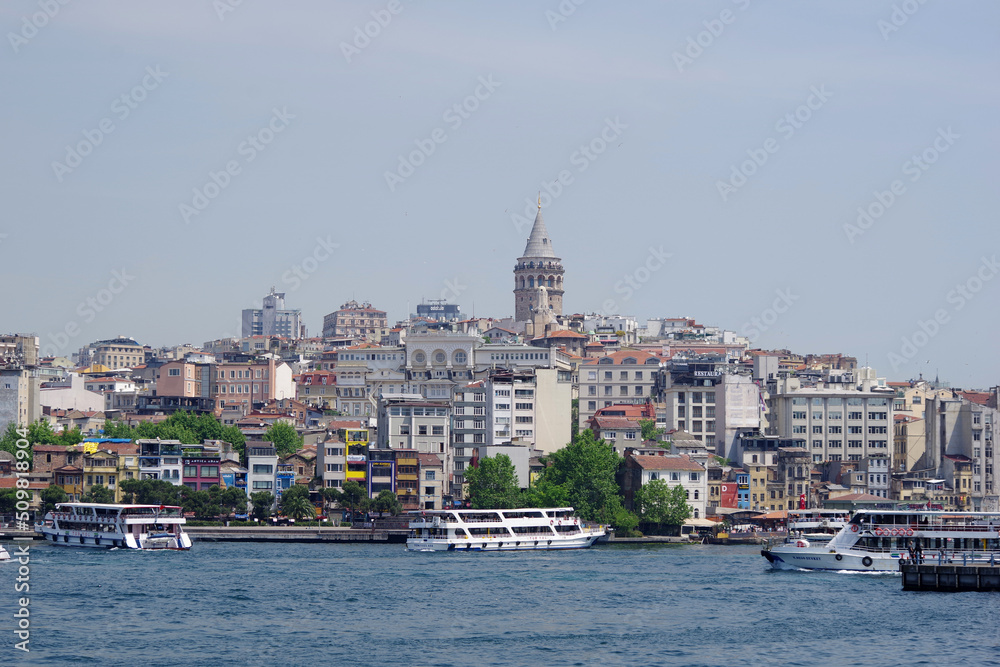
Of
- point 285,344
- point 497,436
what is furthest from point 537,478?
point 285,344

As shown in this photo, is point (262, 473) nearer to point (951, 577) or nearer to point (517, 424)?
point (517, 424)

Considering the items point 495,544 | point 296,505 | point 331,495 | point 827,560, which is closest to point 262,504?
point 296,505

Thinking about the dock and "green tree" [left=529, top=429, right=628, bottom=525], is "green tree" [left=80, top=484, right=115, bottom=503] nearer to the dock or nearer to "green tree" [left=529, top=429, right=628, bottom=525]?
"green tree" [left=529, top=429, right=628, bottom=525]

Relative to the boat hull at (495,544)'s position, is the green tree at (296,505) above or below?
above

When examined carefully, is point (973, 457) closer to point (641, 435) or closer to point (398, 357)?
point (641, 435)

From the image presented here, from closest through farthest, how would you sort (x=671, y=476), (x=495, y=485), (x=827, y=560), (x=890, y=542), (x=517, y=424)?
(x=890, y=542)
(x=827, y=560)
(x=495, y=485)
(x=671, y=476)
(x=517, y=424)

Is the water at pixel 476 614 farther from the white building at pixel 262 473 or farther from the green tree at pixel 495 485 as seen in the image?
the white building at pixel 262 473

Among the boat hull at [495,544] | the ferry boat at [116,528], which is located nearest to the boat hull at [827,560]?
the boat hull at [495,544]
